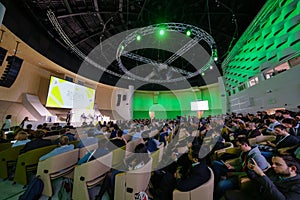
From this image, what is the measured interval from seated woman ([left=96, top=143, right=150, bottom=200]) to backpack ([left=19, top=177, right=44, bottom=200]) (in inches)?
33.2

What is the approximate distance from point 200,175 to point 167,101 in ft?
64.1

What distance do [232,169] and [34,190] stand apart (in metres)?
3.17

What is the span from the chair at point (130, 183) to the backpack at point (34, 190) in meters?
1.17

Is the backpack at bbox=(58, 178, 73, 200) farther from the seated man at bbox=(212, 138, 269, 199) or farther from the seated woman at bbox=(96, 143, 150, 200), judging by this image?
the seated man at bbox=(212, 138, 269, 199)

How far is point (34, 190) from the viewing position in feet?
6.30

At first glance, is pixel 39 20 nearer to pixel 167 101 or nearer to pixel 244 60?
pixel 244 60

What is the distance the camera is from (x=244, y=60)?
9.81 metres

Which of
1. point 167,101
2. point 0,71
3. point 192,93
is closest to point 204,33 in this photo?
point 0,71

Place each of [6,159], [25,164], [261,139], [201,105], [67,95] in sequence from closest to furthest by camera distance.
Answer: [25,164] < [6,159] < [261,139] < [67,95] < [201,105]

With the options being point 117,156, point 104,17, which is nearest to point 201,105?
point 104,17

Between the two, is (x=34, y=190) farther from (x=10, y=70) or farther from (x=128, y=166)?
(x=10, y=70)

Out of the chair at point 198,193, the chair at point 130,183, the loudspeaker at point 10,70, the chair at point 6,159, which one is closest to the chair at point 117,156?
the chair at point 130,183

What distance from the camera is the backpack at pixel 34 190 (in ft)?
6.10

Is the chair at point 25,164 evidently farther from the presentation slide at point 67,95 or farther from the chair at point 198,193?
the presentation slide at point 67,95
